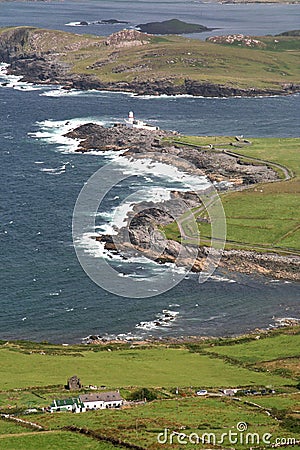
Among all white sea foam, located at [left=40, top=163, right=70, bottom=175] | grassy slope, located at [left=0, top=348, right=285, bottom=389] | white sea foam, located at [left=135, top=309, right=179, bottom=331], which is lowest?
white sea foam, located at [left=135, top=309, right=179, bottom=331]

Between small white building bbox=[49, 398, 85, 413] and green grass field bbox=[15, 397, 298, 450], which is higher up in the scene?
green grass field bbox=[15, 397, 298, 450]

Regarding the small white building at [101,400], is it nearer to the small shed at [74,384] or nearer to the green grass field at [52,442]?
the small shed at [74,384]

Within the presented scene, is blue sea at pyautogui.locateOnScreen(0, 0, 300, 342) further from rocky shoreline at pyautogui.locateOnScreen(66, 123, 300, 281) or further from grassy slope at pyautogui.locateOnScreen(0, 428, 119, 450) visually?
grassy slope at pyautogui.locateOnScreen(0, 428, 119, 450)

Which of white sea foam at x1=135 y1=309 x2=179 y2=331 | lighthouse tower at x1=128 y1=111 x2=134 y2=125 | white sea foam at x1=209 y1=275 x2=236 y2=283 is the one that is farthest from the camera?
lighthouse tower at x1=128 y1=111 x2=134 y2=125

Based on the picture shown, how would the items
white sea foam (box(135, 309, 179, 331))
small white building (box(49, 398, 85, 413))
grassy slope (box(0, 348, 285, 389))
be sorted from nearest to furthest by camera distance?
small white building (box(49, 398, 85, 413)), grassy slope (box(0, 348, 285, 389)), white sea foam (box(135, 309, 179, 331))

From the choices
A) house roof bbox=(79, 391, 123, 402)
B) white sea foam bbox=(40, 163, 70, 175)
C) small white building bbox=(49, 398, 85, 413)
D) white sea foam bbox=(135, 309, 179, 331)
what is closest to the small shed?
house roof bbox=(79, 391, 123, 402)

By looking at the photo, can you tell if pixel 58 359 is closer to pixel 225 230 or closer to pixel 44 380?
pixel 44 380
